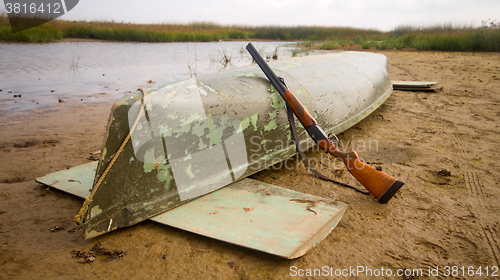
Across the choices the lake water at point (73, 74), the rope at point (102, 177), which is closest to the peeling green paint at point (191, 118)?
the rope at point (102, 177)

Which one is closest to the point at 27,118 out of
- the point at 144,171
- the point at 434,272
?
the point at 144,171

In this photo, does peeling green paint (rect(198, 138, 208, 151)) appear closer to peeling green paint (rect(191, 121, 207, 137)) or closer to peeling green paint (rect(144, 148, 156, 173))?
peeling green paint (rect(191, 121, 207, 137))

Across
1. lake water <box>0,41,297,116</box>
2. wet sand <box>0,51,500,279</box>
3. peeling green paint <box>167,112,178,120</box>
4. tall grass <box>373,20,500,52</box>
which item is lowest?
wet sand <box>0,51,500,279</box>

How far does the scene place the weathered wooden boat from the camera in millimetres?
1919

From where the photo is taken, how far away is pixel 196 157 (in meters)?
2.23

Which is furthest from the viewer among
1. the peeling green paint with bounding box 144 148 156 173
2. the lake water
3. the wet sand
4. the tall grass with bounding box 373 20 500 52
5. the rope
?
the tall grass with bounding box 373 20 500 52

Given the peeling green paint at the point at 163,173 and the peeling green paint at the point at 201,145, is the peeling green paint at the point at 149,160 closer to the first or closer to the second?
the peeling green paint at the point at 163,173

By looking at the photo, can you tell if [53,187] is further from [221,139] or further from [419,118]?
[419,118]

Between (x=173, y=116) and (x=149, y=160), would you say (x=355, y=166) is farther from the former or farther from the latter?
(x=149, y=160)

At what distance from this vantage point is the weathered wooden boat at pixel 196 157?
1919 mm

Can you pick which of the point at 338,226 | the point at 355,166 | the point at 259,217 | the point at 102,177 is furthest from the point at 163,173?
the point at 355,166

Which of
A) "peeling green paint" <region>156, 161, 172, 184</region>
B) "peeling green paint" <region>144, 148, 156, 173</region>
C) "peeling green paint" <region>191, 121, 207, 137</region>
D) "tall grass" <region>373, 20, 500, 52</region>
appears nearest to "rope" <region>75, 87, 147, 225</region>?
"peeling green paint" <region>144, 148, 156, 173</region>

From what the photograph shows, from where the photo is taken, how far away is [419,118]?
15.4 feet

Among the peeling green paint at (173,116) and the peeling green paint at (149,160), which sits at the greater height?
the peeling green paint at (173,116)
